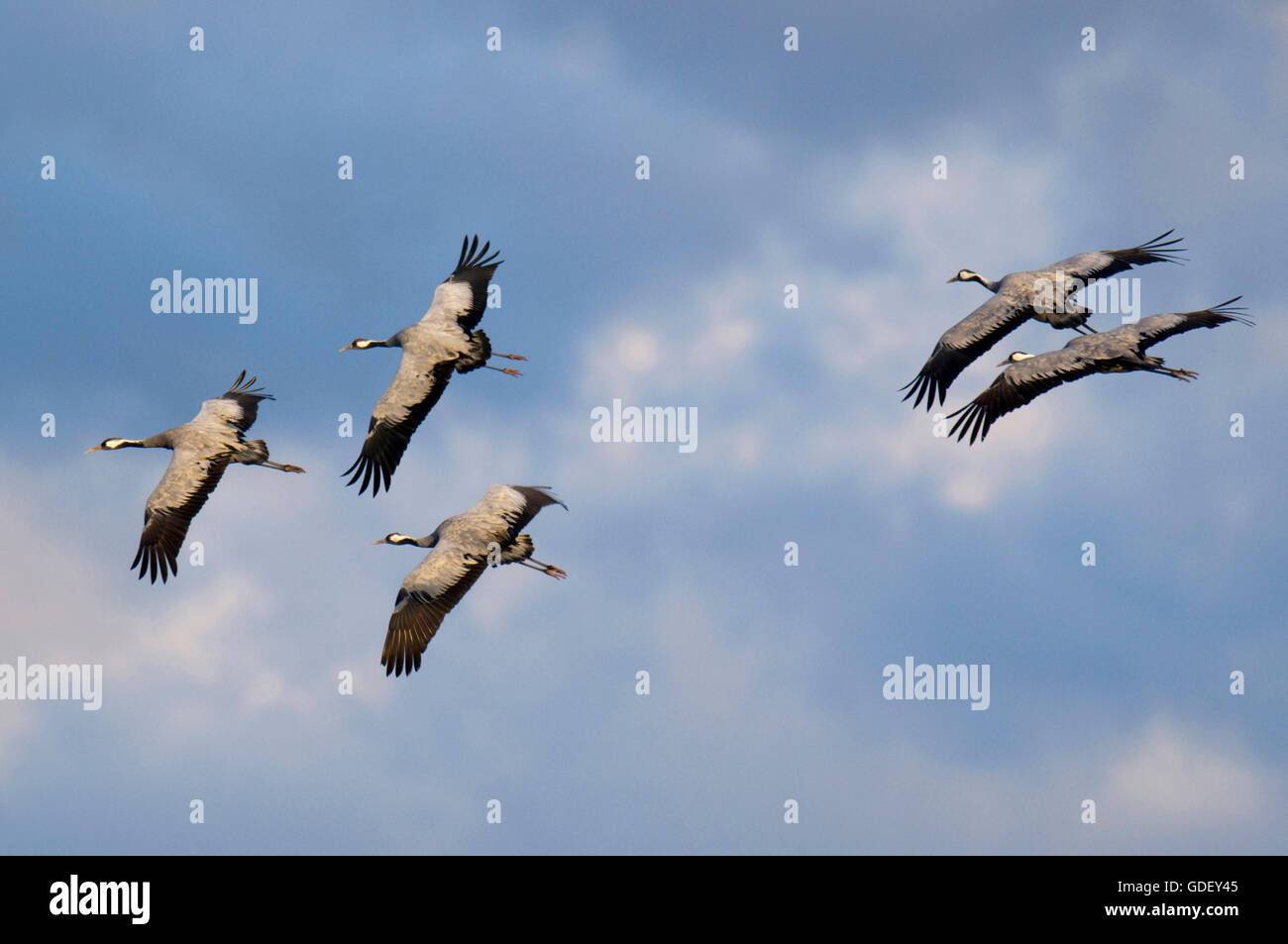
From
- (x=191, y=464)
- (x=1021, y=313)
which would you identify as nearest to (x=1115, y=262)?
(x=1021, y=313)

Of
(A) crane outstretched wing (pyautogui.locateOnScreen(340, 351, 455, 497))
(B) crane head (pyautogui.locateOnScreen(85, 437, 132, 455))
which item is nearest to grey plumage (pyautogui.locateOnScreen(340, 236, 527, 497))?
(A) crane outstretched wing (pyautogui.locateOnScreen(340, 351, 455, 497))

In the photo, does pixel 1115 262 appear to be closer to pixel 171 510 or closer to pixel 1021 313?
pixel 1021 313

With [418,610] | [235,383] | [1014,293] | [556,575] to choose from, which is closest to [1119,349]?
[1014,293]

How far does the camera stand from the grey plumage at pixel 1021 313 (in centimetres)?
3125

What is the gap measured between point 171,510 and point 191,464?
108 centimetres

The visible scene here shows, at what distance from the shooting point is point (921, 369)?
31375mm

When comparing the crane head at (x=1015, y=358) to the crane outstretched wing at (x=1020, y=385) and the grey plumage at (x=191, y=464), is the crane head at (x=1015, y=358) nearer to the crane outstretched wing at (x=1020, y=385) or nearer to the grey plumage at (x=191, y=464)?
the crane outstretched wing at (x=1020, y=385)

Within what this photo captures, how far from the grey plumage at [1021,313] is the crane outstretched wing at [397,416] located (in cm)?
896

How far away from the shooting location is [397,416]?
30578 mm

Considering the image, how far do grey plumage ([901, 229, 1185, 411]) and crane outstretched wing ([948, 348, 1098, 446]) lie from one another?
0.73m

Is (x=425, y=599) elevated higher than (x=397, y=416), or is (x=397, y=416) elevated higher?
(x=397, y=416)

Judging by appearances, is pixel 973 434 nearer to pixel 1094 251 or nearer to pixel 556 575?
pixel 1094 251

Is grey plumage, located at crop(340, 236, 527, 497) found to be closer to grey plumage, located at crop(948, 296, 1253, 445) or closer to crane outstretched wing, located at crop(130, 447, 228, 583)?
crane outstretched wing, located at crop(130, 447, 228, 583)
